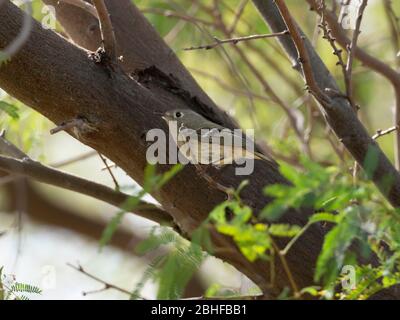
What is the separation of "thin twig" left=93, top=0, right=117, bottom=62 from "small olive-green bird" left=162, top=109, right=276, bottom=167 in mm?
291

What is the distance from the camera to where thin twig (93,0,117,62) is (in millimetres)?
2668

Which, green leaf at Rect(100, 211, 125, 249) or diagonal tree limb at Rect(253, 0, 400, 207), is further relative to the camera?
diagonal tree limb at Rect(253, 0, 400, 207)

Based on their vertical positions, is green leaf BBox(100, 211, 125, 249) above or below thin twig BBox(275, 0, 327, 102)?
below

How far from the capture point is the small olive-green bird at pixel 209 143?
2900 millimetres

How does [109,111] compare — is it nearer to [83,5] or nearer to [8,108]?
Answer: [8,108]

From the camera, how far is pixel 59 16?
3.27 m

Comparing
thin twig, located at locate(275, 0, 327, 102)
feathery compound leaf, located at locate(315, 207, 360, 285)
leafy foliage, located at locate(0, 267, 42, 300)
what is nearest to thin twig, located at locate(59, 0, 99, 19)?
thin twig, located at locate(275, 0, 327, 102)

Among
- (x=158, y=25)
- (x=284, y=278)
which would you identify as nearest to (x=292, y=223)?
(x=284, y=278)

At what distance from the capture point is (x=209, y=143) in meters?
3.06

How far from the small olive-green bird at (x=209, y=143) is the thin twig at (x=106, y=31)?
291mm

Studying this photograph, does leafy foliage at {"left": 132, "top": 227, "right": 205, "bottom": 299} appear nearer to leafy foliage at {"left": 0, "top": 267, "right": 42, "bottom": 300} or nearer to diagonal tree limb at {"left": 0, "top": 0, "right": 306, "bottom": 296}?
diagonal tree limb at {"left": 0, "top": 0, "right": 306, "bottom": 296}

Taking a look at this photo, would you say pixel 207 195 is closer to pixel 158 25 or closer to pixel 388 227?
pixel 388 227

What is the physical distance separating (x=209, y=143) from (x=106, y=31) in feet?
2.06

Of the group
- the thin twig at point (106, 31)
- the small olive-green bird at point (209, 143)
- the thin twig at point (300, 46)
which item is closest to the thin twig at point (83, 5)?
the thin twig at point (106, 31)
